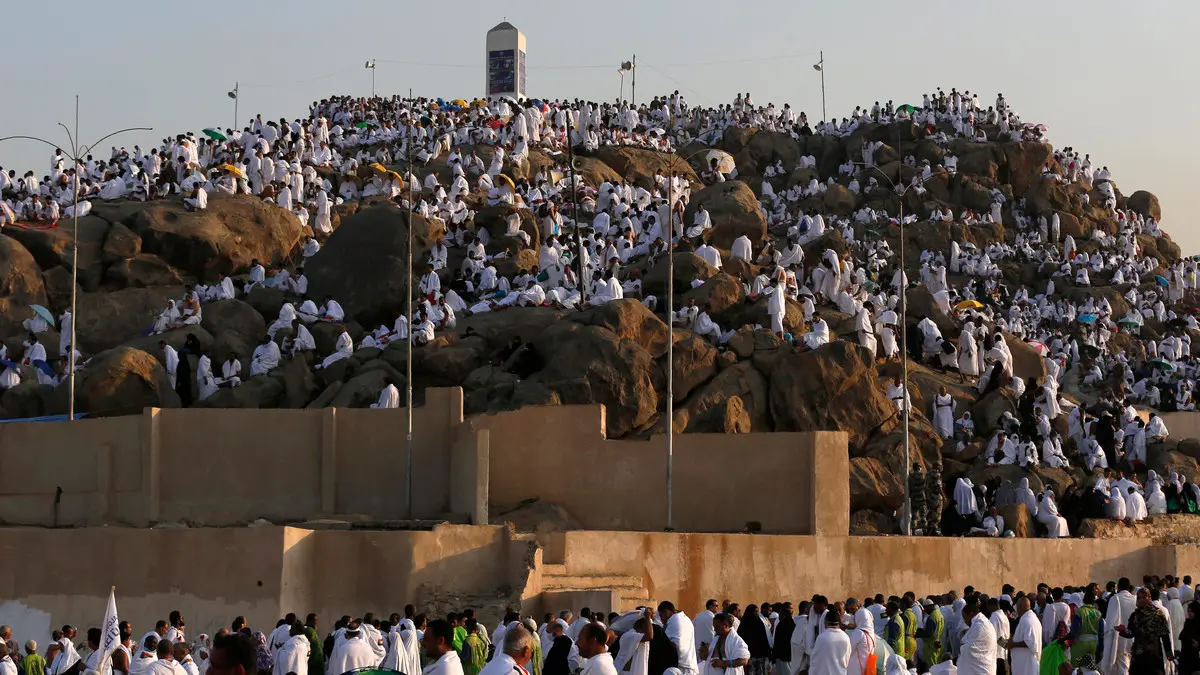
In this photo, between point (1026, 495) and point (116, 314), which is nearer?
point (1026, 495)

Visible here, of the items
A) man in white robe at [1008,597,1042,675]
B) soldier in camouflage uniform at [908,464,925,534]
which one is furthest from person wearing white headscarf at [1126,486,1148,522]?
man in white robe at [1008,597,1042,675]

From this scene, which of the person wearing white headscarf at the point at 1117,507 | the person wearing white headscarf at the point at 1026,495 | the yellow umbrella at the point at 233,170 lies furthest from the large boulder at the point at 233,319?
the person wearing white headscarf at the point at 1117,507

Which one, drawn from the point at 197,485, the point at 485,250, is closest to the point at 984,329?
the point at 485,250

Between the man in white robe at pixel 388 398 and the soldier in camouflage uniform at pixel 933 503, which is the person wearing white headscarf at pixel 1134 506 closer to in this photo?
the soldier in camouflage uniform at pixel 933 503

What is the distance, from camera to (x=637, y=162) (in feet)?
196

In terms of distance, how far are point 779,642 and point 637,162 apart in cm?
3911

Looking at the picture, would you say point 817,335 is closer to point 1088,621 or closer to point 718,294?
point 718,294

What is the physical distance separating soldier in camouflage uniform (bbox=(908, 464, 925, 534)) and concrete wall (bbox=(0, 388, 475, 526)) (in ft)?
28.5

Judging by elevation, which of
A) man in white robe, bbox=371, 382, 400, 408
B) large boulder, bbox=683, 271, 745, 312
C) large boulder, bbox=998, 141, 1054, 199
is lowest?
man in white robe, bbox=371, 382, 400, 408

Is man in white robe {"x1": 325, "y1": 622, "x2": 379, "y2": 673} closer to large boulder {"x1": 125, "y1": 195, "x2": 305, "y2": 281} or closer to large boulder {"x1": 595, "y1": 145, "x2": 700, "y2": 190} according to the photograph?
large boulder {"x1": 125, "y1": 195, "x2": 305, "y2": 281}

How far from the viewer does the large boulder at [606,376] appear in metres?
33.8

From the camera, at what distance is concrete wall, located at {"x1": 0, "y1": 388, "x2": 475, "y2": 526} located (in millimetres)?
29922

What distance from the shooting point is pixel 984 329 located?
140ft

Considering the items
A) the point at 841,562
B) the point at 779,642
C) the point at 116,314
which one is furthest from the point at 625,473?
the point at 116,314
